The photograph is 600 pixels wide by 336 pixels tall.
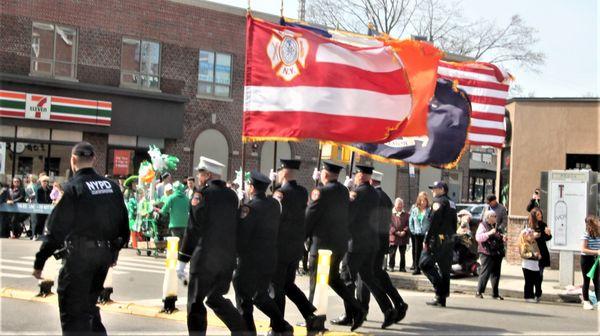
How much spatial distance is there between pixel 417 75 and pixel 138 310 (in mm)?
5899

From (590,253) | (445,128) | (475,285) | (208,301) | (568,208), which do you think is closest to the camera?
(208,301)

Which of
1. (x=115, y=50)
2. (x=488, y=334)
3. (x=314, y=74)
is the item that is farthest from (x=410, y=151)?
(x=115, y=50)

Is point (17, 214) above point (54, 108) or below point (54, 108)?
below

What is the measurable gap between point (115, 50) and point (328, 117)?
2092 centimetres

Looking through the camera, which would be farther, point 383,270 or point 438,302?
point 438,302

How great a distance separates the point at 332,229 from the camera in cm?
995

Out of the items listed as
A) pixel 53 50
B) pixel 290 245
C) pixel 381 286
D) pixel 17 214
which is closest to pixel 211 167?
pixel 290 245

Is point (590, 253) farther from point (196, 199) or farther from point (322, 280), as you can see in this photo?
point (196, 199)

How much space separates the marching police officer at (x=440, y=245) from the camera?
12.8 m

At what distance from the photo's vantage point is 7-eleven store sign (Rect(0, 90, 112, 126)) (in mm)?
28375

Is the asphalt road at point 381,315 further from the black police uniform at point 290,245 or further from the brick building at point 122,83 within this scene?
the brick building at point 122,83

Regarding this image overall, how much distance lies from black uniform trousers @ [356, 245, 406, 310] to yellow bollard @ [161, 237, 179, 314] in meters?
2.44

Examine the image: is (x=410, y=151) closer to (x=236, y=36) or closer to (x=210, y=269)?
(x=210, y=269)

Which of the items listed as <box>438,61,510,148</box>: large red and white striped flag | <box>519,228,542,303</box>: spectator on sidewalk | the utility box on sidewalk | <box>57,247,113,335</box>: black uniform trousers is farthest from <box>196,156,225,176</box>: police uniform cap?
<box>438,61,510,148</box>: large red and white striped flag
